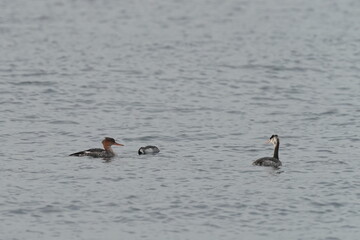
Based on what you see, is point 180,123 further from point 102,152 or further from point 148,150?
point 102,152

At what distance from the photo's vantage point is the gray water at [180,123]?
25625mm

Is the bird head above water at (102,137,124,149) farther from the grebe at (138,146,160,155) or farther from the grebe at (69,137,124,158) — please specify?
the grebe at (138,146,160,155)

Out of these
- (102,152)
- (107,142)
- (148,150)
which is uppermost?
(107,142)

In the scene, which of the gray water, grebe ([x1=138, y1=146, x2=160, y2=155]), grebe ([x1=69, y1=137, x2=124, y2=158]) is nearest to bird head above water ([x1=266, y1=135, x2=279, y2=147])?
the gray water

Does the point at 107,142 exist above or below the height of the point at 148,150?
above

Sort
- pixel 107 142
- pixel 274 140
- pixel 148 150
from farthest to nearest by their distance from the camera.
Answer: pixel 107 142
pixel 148 150
pixel 274 140

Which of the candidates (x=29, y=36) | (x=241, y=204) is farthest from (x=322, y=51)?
(x=241, y=204)

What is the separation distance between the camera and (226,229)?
2461cm

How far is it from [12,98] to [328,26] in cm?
2878

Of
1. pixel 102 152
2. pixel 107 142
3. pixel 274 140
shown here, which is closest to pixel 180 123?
pixel 107 142

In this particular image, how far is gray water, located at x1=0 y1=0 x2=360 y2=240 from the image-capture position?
25625 millimetres

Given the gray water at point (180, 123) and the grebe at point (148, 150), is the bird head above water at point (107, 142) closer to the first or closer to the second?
the gray water at point (180, 123)

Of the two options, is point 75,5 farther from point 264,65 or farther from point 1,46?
point 264,65

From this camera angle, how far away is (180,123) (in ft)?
125
